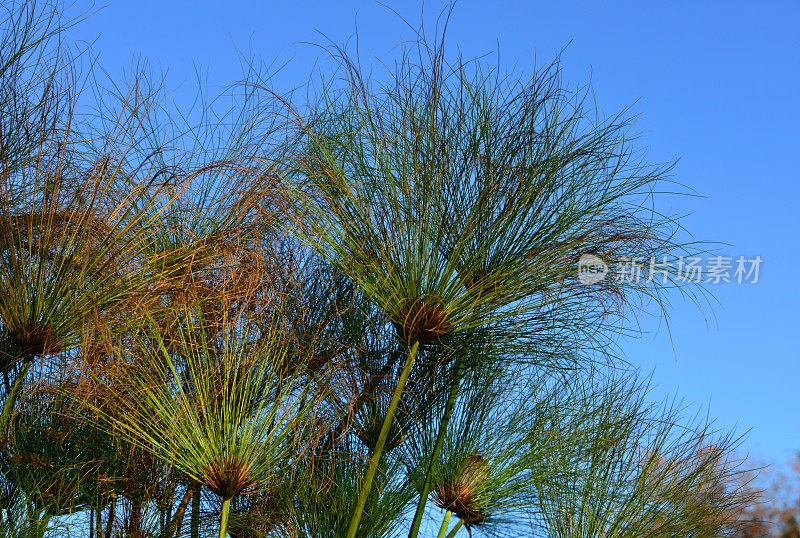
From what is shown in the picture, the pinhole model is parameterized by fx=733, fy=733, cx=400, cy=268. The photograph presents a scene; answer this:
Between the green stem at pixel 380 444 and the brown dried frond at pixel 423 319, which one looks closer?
the green stem at pixel 380 444

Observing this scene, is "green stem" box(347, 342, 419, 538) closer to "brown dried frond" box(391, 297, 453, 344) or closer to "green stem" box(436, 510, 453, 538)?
"brown dried frond" box(391, 297, 453, 344)

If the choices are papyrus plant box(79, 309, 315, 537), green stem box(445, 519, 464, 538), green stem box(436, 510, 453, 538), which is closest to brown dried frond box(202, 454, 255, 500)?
papyrus plant box(79, 309, 315, 537)

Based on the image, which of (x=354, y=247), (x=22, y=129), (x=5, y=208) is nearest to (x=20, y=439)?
(x=5, y=208)

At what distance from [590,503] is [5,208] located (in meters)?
3.11

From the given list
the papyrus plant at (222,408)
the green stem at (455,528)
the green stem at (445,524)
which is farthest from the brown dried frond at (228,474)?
the green stem at (455,528)

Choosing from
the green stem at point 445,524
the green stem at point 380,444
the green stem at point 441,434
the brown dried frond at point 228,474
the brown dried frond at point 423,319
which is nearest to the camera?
the brown dried frond at point 228,474

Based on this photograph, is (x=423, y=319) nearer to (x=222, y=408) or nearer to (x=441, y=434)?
(x=441, y=434)

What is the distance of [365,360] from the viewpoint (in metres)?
3.54

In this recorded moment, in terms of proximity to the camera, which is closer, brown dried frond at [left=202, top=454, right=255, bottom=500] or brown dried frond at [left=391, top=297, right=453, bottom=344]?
brown dried frond at [left=202, top=454, right=255, bottom=500]

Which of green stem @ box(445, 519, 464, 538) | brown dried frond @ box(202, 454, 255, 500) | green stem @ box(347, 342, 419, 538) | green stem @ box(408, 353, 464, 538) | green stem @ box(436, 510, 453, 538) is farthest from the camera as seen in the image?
green stem @ box(445, 519, 464, 538)

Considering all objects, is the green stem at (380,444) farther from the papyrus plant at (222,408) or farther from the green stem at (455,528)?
the green stem at (455,528)

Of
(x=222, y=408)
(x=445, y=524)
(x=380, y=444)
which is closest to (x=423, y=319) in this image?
(x=380, y=444)

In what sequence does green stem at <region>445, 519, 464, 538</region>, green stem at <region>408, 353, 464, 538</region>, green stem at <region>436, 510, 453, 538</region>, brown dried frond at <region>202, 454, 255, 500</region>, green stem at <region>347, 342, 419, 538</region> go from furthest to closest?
green stem at <region>445, 519, 464, 538</region> → green stem at <region>436, 510, 453, 538</region> → green stem at <region>408, 353, 464, 538</region> → green stem at <region>347, 342, 419, 538</region> → brown dried frond at <region>202, 454, 255, 500</region>

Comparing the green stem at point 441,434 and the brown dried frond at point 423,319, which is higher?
the brown dried frond at point 423,319
